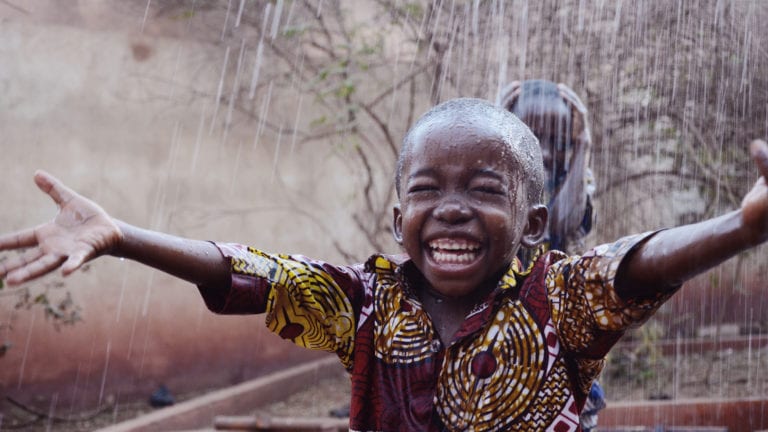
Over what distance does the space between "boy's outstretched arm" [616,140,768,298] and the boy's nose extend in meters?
0.38

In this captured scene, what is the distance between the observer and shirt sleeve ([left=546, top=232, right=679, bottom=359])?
5.14ft

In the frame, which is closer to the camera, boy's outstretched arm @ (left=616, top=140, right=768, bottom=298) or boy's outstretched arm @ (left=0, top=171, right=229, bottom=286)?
boy's outstretched arm @ (left=616, top=140, right=768, bottom=298)

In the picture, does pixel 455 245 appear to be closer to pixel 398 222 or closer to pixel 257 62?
pixel 398 222

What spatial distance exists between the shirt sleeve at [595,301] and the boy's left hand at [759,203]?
9.9 inches

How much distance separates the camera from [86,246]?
1.53 metres

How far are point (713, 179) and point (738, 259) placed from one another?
1.02 metres

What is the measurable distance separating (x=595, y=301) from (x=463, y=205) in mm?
365

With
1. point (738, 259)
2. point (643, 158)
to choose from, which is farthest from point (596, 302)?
point (738, 259)

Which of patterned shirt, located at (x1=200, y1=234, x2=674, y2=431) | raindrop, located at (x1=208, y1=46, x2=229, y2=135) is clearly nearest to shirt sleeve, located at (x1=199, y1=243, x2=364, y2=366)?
patterned shirt, located at (x1=200, y1=234, x2=674, y2=431)

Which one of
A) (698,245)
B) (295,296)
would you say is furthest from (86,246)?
(698,245)

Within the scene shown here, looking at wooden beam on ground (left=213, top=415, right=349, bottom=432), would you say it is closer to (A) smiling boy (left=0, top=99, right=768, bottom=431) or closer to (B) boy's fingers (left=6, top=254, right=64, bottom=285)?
(A) smiling boy (left=0, top=99, right=768, bottom=431)

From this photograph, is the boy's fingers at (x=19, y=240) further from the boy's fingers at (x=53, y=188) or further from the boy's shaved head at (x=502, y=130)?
the boy's shaved head at (x=502, y=130)

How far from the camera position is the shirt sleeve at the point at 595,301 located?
1.57 metres

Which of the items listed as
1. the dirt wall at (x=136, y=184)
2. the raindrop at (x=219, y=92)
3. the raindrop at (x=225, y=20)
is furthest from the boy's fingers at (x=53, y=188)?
the raindrop at (x=225, y=20)
